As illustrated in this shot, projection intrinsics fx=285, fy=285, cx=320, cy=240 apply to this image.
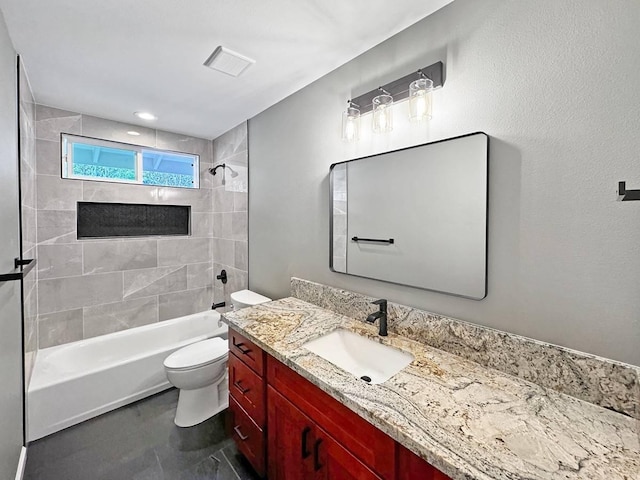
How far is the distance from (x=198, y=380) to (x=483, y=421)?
1.85 m

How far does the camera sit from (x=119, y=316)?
9.18ft

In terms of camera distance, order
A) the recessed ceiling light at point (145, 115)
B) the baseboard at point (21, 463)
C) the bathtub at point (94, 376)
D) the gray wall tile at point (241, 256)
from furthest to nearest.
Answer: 1. the gray wall tile at point (241, 256)
2. the recessed ceiling light at point (145, 115)
3. the bathtub at point (94, 376)
4. the baseboard at point (21, 463)

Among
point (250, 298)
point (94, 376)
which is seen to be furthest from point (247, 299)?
point (94, 376)

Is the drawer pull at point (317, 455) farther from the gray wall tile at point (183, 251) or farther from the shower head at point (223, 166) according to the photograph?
the gray wall tile at point (183, 251)

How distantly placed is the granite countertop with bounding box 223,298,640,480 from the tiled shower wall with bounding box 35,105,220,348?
2339 mm

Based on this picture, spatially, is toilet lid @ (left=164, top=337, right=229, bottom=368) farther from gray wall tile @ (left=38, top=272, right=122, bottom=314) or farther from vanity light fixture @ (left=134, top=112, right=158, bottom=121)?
vanity light fixture @ (left=134, top=112, right=158, bottom=121)

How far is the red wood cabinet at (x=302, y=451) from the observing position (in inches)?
39.2

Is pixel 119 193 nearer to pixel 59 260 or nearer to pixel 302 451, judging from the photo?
pixel 59 260

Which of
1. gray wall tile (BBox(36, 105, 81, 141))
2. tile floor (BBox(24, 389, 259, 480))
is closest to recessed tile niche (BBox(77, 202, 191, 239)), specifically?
gray wall tile (BBox(36, 105, 81, 141))

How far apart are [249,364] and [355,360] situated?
56 centimetres

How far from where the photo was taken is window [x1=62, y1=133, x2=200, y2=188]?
2.59 m

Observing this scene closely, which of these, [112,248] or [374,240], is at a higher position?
[374,240]

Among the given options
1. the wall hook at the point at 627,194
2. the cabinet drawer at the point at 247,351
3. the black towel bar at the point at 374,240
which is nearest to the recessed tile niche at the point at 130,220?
the cabinet drawer at the point at 247,351

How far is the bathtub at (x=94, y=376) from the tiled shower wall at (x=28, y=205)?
0.14 m
